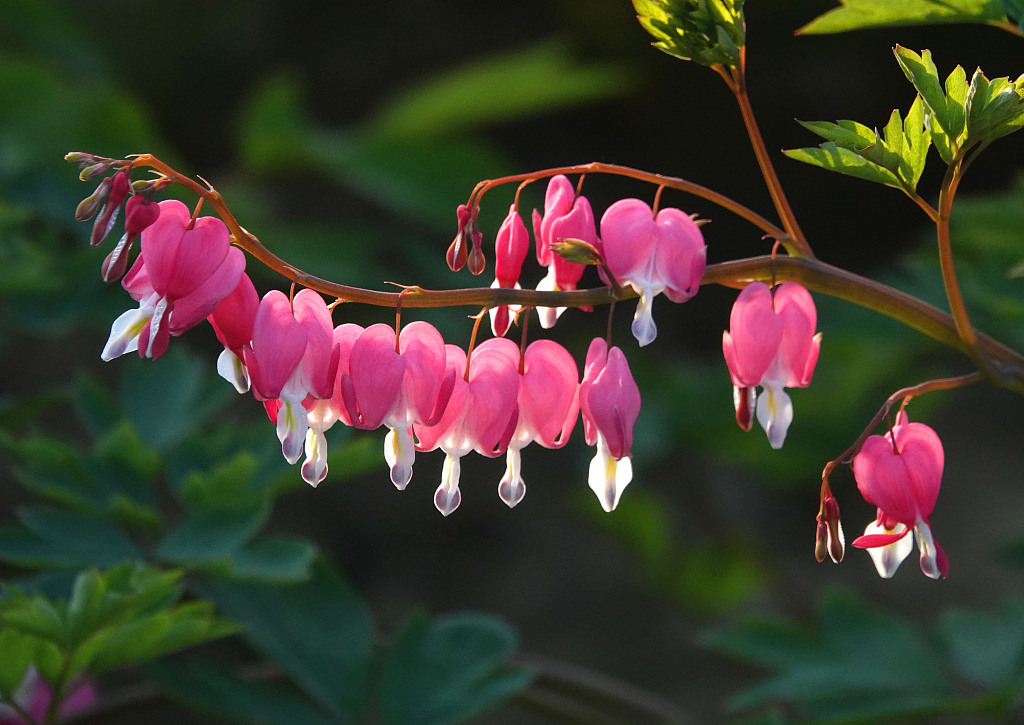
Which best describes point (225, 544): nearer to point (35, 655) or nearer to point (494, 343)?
point (35, 655)

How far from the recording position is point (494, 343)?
0.80 meters

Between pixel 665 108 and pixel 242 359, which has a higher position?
pixel 665 108

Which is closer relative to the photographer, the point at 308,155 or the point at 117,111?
the point at 117,111

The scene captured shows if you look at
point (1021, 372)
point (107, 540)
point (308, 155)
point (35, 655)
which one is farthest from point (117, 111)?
point (1021, 372)

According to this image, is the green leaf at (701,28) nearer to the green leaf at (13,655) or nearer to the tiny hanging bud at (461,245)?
the tiny hanging bud at (461,245)

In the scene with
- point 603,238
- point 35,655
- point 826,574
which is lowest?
point 826,574

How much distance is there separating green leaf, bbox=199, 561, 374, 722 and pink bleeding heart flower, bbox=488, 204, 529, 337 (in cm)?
64

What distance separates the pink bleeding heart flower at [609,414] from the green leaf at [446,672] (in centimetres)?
54

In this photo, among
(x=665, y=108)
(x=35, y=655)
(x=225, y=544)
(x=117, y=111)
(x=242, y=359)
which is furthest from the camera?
(x=665, y=108)

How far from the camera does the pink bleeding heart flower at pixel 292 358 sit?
0.69m

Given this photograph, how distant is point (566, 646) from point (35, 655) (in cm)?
199

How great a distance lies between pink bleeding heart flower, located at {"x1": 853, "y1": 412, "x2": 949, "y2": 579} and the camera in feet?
2.48

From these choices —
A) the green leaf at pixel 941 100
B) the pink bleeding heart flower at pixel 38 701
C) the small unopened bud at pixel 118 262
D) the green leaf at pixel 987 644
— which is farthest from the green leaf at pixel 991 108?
the pink bleeding heart flower at pixel 38 701

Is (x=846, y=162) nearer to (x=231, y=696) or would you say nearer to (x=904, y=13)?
(x=904, y=13)
